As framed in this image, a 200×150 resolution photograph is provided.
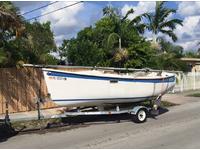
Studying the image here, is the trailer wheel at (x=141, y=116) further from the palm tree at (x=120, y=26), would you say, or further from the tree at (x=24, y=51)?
the palm tree at (x=120, y=26)

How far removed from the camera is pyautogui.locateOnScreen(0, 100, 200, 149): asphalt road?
35.0ft

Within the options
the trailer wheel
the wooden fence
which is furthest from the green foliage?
the trailer wheel

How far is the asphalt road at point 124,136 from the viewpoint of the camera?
35.0ft

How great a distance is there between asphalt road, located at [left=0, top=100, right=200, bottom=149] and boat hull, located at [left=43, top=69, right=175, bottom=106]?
821 mm

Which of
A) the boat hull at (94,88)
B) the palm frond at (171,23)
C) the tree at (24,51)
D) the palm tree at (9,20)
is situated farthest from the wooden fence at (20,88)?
the palm frond at (171,23)

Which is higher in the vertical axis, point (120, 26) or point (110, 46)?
point (120, 26)

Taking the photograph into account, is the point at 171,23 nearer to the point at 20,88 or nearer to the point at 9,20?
the point at 20,88

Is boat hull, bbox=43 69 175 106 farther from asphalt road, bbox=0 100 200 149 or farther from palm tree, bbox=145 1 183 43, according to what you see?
palm tree, bbox=145 1 183 43

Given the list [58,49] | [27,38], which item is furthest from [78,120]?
[58,49]

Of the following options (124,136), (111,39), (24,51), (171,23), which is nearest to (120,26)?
(111,39)

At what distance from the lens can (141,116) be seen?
14305 millimetres

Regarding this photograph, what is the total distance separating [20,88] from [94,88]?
465cm

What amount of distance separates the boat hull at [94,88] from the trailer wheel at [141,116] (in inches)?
20.7

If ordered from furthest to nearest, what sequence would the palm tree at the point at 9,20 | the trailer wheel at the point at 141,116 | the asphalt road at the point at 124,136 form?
the palm tree at the point at 9,20 → the trailer wheel at the point at 141,116 → the asphalt road at the point at 124,136
